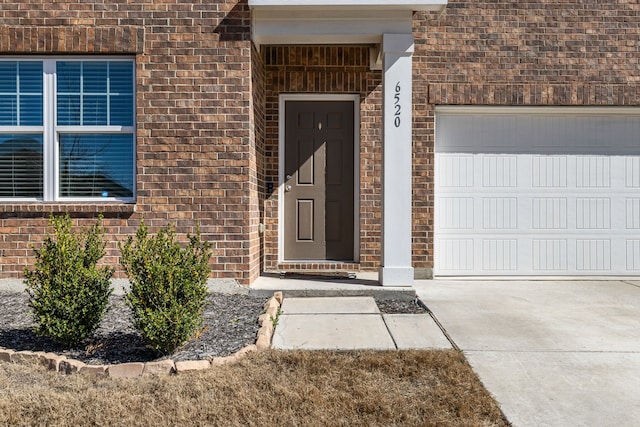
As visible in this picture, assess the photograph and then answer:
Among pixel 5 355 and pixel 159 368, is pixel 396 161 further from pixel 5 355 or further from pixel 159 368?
pixel 5 355

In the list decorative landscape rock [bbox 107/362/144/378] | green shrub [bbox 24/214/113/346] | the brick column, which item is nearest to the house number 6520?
the brick column

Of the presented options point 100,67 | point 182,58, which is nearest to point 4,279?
point 100,67

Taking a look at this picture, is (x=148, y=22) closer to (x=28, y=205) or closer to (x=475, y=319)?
(x=28, y=205)

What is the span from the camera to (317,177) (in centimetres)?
764

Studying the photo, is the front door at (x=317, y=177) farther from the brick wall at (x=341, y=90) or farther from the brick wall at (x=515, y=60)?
the brick wall at (x=515, y=60)

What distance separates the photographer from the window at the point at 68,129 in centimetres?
623

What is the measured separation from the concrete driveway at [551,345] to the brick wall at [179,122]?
103 inches

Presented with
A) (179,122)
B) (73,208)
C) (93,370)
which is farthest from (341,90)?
(93,370)

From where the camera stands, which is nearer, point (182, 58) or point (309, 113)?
point (182, 58)

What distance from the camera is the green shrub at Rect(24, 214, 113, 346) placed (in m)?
4.05

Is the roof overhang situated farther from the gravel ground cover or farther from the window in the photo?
the gravel ground cover

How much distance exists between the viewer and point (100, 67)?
626cm

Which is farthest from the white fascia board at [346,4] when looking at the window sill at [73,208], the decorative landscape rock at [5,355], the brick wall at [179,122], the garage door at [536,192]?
the decorative landscape rock at [5,355]

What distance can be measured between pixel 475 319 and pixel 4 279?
5.33m
